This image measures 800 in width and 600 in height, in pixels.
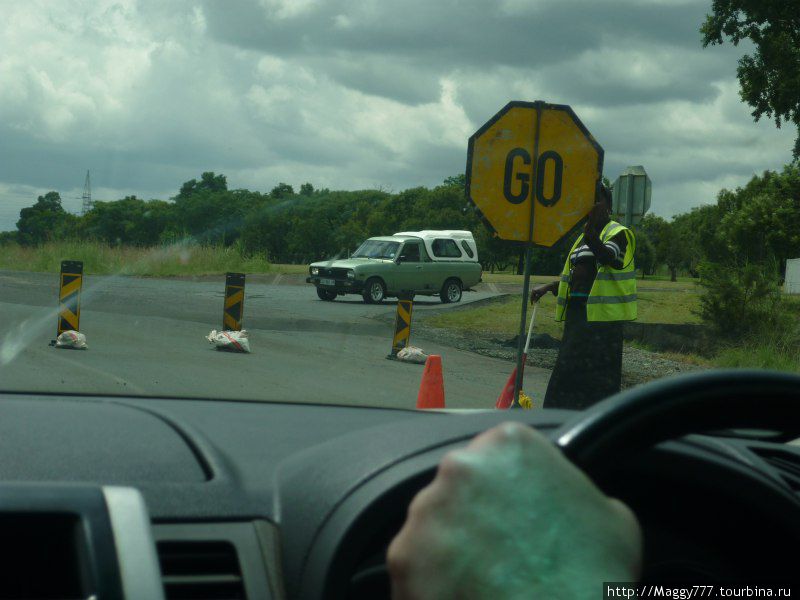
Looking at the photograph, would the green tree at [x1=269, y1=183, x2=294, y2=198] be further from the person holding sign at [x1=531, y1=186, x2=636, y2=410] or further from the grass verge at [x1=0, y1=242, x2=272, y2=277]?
the person holding sign at [x1=531, y1=186, x2=636, y2=410]

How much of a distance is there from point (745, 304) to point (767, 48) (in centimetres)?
1125

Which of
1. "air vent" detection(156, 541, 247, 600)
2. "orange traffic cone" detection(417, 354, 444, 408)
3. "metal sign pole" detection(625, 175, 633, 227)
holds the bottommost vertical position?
"orange traffic cone" detection(417, 354, 444, 408)

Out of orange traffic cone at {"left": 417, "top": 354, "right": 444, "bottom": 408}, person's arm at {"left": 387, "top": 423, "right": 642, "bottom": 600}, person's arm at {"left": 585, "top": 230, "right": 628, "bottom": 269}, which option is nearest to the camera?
person's arm at {"left": 387, "top": 423, "right": 642, "bottom": 600}

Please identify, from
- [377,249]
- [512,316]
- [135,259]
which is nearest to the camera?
[512,316]

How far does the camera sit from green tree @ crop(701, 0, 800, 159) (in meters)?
25.4

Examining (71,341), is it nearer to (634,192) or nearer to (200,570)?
(634,192)

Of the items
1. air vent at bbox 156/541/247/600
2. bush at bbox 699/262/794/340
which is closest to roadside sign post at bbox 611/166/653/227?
bush at bbox 699/262/794/340

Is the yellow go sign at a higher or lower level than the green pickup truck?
higher

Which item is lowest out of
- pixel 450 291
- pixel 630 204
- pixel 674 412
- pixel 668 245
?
pixel 450 291

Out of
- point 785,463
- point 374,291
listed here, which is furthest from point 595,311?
point 374,291

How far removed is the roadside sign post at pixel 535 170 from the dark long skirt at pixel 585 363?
102cm

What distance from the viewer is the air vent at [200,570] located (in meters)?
1.53

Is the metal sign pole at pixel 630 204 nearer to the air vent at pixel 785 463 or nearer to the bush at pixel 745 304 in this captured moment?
the bush at pixel 745 304

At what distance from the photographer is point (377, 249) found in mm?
27594
